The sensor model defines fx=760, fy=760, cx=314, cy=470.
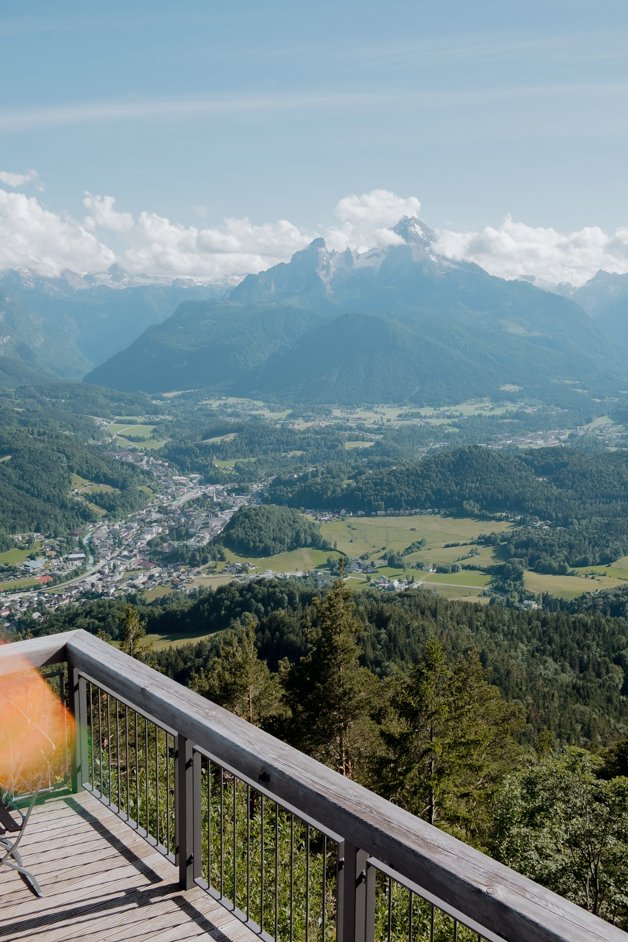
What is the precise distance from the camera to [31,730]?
13.8 feet

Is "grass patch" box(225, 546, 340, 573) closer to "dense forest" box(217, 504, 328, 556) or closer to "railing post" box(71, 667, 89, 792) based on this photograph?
"dense forest" box(217, 504, 328, 556)

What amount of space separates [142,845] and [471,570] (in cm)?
11015

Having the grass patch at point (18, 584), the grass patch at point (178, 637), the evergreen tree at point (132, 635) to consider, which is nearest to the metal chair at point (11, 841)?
the evergreen tree at point (132, 635)

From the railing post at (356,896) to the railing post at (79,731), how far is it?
242 cm

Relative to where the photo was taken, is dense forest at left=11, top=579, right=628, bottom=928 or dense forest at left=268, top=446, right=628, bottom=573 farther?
dense forest at left=268, top=446, right=628, bottom=573

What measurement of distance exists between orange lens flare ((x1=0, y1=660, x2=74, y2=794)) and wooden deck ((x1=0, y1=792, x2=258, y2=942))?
35 centimetres

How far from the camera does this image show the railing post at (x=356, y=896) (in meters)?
2.66

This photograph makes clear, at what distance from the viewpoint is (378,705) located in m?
21.2

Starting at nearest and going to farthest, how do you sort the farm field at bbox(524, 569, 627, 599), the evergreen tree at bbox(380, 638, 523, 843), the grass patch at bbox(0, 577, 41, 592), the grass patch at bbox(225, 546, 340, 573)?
1. the evergreen tree at bbox(380, 638, 523, 843)
2. the farm field at bbox(524, 569, 627, 599)
3. the grass patch at bbox(0, 577, 41, 592)
4. the grass patch at bbox(225, 546, 340, 573)

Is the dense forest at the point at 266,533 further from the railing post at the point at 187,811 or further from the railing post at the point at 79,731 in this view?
the railing post at the point at 187,811

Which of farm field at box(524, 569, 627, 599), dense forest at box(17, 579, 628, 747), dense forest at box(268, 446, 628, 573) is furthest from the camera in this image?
dense forest at box(268, 446, 628, 573)

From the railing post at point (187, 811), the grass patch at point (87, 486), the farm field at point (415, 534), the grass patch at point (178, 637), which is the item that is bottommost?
the farm field at point (415, 534)

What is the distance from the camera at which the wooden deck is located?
134 inches

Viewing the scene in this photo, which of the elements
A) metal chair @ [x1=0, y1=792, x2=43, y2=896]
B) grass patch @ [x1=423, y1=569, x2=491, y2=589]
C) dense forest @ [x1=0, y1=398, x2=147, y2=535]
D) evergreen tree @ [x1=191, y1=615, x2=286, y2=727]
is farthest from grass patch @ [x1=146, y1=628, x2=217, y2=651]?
dense forest @ [x1=0, y1=398, x2=147, y2=535]
